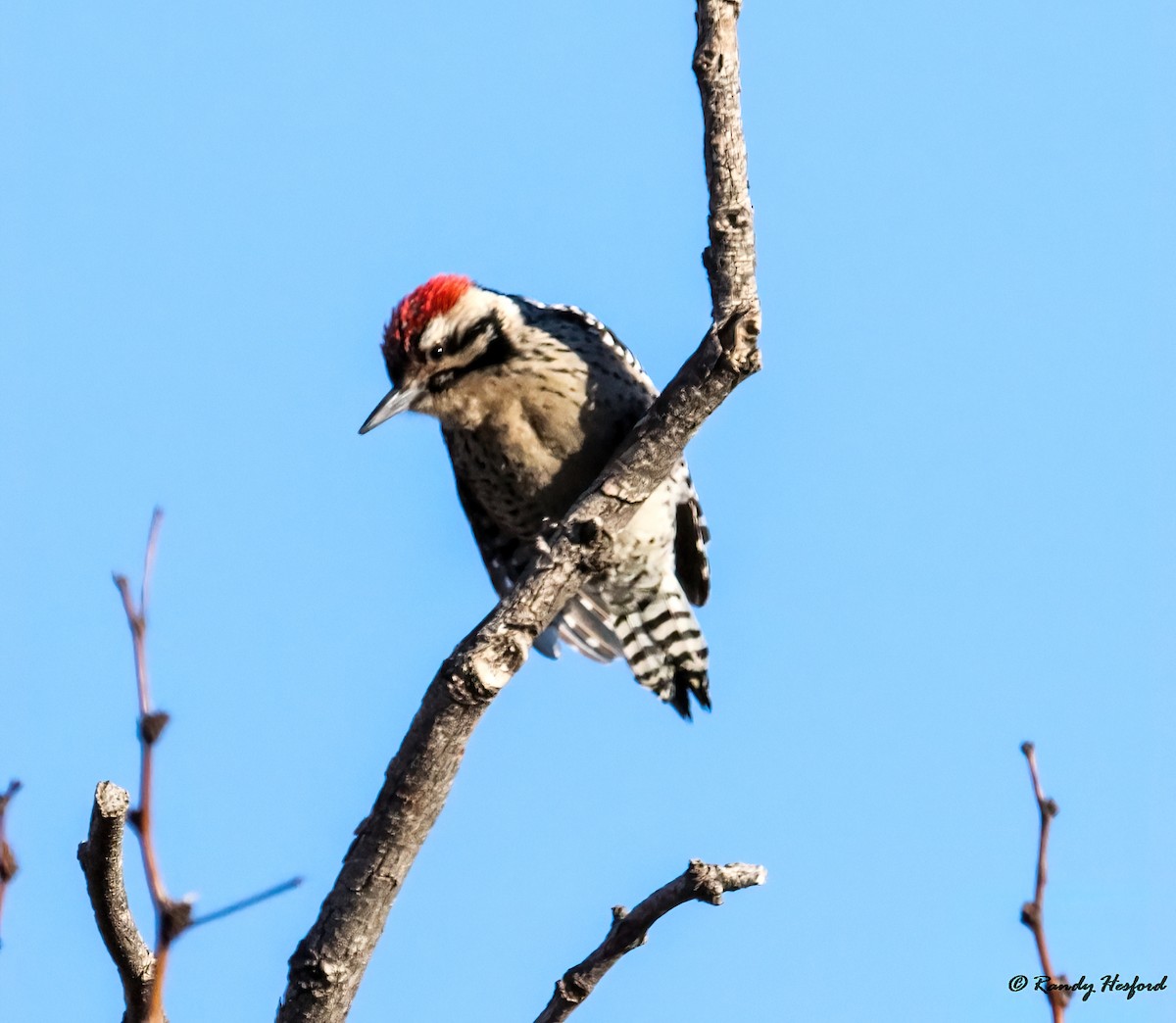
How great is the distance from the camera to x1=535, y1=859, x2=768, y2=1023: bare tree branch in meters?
3.41

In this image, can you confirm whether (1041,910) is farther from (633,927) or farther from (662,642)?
(662,642)

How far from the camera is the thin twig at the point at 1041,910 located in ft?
6.82

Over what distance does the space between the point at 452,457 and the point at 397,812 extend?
3.56 metres

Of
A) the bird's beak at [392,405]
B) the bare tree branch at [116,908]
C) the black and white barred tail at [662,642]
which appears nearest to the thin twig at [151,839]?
the bare tree branch at [116,908]

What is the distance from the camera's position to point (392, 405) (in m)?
6.39

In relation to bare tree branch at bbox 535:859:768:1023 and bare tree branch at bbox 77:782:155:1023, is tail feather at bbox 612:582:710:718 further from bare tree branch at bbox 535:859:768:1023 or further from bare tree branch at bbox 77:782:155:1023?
bare tree branch at bbox 77:782:155:1023

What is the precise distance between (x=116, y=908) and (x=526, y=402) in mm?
3721

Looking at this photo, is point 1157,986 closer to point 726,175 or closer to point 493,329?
point 726,175

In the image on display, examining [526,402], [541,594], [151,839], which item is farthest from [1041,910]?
[526,402]

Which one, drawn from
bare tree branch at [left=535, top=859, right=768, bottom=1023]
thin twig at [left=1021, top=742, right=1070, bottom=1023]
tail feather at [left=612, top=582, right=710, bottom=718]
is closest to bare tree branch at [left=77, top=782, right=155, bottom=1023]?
bare tree branch at [left=535, top=859, right=768, bottom=1023]

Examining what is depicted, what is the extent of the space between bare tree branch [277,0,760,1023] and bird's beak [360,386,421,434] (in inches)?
82.7

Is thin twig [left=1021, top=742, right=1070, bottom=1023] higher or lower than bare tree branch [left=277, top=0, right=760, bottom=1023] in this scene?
lower

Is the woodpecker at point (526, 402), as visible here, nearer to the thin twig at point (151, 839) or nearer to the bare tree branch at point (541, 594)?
the bare tree branch at point (541, 594)

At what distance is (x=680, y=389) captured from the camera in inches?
169
